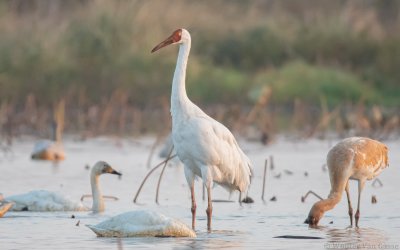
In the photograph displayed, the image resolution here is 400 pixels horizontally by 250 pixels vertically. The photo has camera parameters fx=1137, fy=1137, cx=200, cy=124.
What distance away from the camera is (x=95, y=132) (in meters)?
19.0

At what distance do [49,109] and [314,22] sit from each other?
9972 mm

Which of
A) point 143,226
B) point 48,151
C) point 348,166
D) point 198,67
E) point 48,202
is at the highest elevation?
point 198,67

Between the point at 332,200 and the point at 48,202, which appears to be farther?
the point at 48,202

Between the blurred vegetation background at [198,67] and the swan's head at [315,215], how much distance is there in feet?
24.9

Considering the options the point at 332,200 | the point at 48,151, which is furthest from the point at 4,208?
the point at 48,151

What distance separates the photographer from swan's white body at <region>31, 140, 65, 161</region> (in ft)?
53.6

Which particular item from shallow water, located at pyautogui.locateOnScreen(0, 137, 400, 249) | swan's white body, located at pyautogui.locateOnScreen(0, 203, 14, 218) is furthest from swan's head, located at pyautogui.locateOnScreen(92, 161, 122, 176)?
swan's white body, located at pyautogui.locateOnScreen(0, 203, 14, 218)

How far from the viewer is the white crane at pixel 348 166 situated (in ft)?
34.1

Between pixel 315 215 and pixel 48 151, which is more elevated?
pixel 48 151

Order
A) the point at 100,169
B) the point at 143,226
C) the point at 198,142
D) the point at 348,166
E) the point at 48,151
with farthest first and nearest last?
the point at 48,151 < the point at 100,169 < the point at 348,166 < the point at 198,142 < the point at 143,226

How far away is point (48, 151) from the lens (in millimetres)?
16328

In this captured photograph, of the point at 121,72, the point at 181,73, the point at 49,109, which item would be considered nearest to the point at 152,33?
the point at 121,72

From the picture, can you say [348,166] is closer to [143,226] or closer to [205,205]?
[205,205]

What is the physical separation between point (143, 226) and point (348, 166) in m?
2.30
